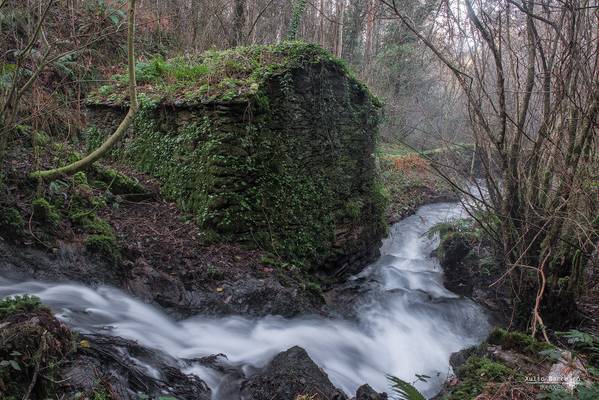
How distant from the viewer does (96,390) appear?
260cm


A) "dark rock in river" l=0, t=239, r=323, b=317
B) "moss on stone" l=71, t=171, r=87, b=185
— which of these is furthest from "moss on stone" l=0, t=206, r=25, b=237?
"moss on stone" l=71, t=171, r=87, b=185

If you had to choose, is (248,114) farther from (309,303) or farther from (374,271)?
(374,271)

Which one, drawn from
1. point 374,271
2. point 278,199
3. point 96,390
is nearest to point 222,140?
point 278,199

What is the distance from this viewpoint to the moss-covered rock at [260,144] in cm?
617

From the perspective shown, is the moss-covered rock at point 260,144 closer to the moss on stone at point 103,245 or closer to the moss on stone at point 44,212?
the moss on stone at point 103,245

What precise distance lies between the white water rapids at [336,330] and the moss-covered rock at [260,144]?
1316mm

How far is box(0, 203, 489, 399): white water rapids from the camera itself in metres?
4.08

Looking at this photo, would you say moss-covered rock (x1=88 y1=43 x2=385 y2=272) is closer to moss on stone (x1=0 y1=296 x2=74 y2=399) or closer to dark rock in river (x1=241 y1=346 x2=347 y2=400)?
dark rock in river (x1=241 y1=346 x2=347 y2=400)

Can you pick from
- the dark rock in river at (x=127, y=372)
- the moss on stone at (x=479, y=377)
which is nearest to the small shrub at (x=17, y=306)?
the dark rock in river at (x=127, y=372)

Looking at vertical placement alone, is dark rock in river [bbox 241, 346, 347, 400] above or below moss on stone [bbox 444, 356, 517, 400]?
below

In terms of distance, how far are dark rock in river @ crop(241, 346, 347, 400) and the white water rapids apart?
33cm

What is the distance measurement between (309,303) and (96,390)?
378 centimetres

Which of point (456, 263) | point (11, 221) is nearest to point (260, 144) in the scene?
point (11, 221)

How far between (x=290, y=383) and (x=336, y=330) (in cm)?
223
